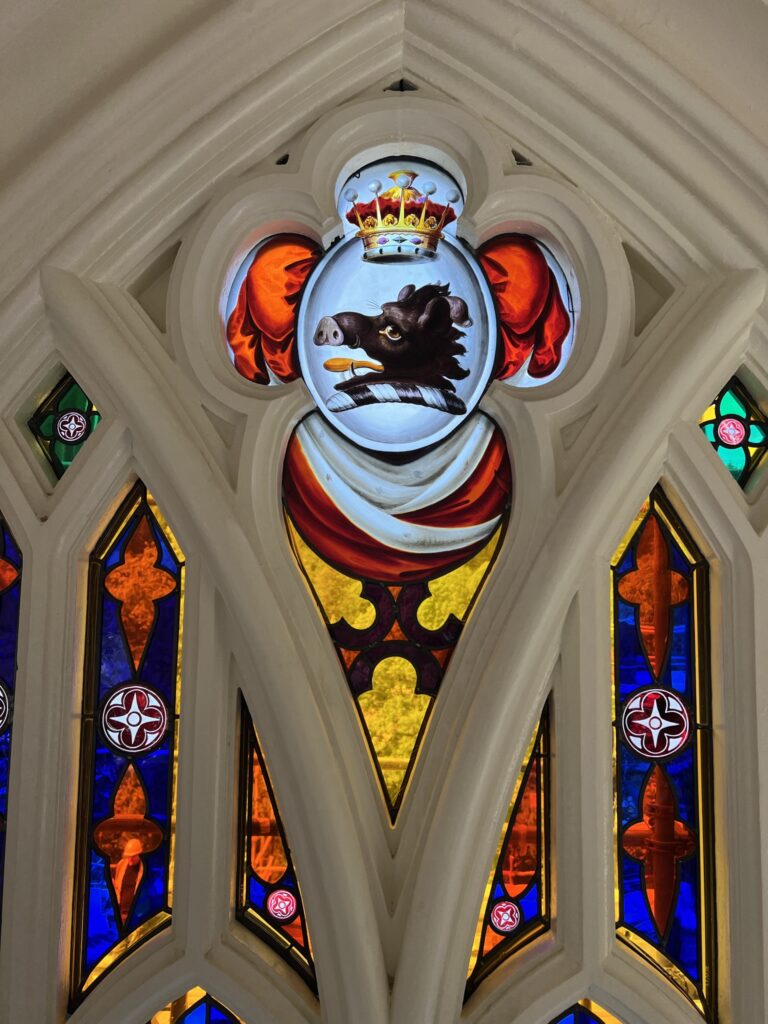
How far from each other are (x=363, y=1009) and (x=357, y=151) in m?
3.05

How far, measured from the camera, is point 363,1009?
4008mm

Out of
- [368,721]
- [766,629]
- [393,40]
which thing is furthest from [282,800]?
[393,40]

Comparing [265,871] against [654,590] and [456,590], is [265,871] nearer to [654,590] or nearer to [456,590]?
[456,590]

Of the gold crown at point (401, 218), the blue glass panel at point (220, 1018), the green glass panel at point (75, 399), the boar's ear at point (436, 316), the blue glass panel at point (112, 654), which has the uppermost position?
the gold crown at point (401, 218)

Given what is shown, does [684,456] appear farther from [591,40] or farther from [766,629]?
[591,40]

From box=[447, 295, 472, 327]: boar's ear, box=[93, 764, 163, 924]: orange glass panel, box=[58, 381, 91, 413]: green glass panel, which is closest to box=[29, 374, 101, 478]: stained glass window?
box=[58, 381, 91, 413]: green glass panel

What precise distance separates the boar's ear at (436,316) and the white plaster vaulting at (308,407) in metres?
0.30

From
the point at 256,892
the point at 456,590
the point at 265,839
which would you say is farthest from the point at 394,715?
the point at 256,892

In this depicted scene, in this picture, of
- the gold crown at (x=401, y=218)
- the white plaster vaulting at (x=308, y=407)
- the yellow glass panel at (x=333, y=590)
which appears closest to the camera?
the white plaster vaulting at (x=308, y=407)

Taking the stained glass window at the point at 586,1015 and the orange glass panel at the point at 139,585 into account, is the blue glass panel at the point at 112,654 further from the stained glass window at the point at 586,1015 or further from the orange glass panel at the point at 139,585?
the stained glass window at the point at 586,1015

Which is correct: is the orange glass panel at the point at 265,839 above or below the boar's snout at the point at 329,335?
below

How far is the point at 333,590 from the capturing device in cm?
450

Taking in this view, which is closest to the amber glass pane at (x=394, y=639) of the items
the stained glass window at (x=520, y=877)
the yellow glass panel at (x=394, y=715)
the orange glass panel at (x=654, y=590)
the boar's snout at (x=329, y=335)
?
the yellow glass panel at (x=394, y=715)

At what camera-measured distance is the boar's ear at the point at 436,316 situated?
466 cm
